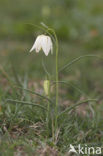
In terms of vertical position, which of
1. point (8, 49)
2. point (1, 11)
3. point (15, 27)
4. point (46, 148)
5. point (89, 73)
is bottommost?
point (46, 148)

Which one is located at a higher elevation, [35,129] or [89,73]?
[89,73]

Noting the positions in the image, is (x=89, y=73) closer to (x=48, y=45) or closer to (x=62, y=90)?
(x=62, y=90)

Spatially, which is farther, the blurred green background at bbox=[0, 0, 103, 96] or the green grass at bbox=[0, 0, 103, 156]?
the blurred green background at bbox=[0, 0, 103, 96]

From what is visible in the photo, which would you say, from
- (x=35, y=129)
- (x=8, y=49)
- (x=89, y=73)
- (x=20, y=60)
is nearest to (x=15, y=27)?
(x=8, y=49)

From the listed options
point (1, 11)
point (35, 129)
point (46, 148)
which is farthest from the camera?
point (1, 11)

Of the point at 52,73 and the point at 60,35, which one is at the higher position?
the point at 60,35

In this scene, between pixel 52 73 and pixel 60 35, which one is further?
pixel 60 35

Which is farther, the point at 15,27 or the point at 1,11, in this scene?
the point at 1,11

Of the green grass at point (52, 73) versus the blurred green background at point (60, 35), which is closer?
the green grass at point (52, 73)
